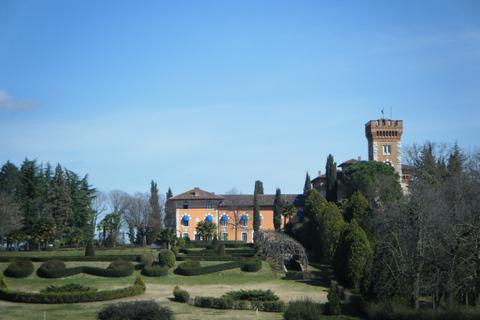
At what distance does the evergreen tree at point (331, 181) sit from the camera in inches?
2429

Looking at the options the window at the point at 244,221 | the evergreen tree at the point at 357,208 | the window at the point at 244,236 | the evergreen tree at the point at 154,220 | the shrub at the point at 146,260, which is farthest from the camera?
the window at the point at 244,236

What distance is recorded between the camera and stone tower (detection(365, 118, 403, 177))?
65250 mm

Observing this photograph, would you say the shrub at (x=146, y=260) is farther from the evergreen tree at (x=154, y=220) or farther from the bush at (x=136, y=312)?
the evergreen tree at (x=154, y=220)

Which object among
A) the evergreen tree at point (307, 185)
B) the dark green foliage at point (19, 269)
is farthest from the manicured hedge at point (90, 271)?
the evergreen tree at point (307, 185)

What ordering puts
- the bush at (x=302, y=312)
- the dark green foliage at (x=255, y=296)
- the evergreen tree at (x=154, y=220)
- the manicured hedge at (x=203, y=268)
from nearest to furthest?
the bush at (x=302, y=312), the dark green foliage at (x=255, y=296), the manicured hedge at (x=203, y=268), the evergreen tree at (x=154, y=220)

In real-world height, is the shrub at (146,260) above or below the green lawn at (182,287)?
above

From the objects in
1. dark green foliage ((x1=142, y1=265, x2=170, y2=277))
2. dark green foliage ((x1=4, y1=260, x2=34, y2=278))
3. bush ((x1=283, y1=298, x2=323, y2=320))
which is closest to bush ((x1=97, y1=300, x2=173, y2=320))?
bush ((x1=283, y1=298, x2=323, y2=320))

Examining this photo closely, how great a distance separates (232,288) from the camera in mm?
34250

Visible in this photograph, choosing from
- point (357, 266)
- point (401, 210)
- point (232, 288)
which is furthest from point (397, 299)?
point (232, 288)

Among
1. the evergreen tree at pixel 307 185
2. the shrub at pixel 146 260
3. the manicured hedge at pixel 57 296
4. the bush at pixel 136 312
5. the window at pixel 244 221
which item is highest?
the evergreen tree at pixel 307 185

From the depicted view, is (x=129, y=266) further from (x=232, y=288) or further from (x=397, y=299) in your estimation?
(x=397, y=299)

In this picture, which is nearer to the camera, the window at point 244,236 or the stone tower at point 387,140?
the stone tower at point 387,140

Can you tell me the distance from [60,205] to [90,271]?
813 inches

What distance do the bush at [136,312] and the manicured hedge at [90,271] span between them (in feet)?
50.9
